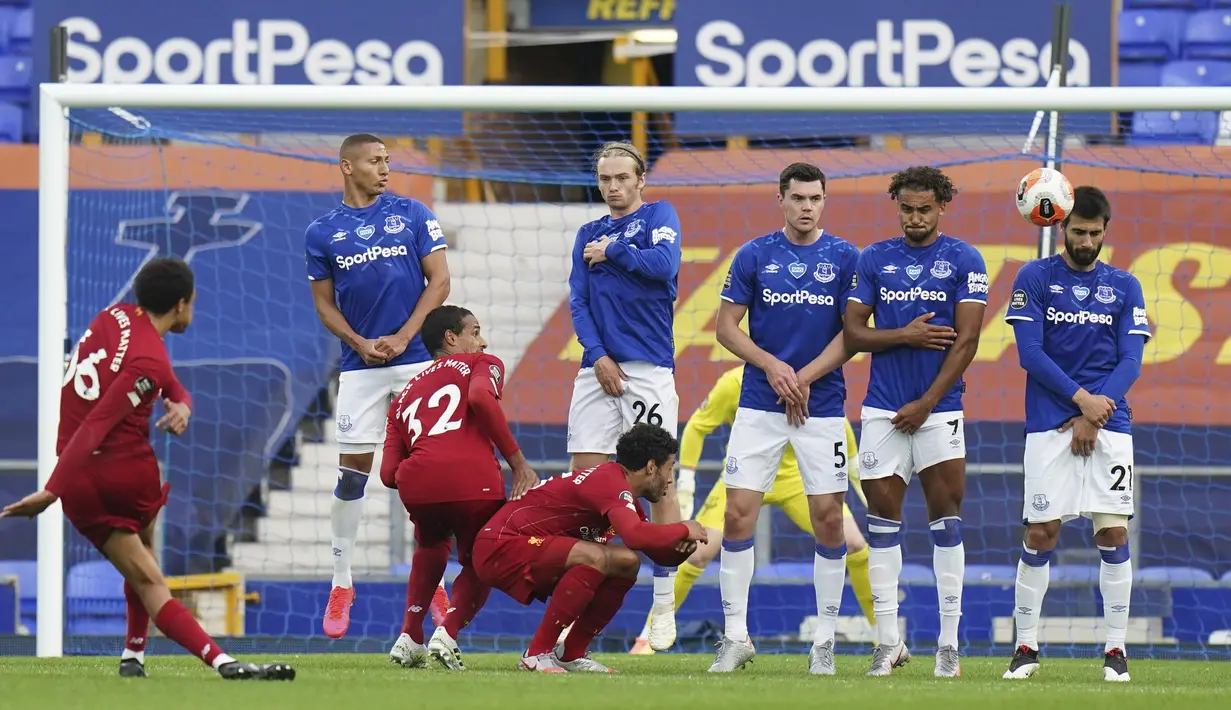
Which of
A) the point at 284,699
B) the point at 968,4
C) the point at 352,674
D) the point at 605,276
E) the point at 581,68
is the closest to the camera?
the point at 284,699

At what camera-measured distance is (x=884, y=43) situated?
12797 millimetres

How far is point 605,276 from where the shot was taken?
7250mm

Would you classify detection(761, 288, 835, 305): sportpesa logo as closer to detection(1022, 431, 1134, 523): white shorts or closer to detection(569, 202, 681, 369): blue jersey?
detection(569, 202, 681, 369): blue jersey

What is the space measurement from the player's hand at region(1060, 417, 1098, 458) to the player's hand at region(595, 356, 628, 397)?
6.04ft

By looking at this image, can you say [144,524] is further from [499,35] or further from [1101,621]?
[499,35]

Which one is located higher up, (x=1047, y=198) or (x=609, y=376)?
(x=1047, y=198)

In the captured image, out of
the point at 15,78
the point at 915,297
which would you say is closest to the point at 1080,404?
the point at 915,297

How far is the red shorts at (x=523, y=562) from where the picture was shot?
6457 millimetres

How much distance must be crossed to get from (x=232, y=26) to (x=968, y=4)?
5.72m

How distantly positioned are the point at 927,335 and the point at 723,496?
2558 mm

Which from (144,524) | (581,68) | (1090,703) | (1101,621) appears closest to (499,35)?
(581,68)

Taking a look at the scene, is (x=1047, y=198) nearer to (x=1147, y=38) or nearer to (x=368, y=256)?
(x=368, y=256)

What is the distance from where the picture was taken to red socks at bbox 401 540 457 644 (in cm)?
684

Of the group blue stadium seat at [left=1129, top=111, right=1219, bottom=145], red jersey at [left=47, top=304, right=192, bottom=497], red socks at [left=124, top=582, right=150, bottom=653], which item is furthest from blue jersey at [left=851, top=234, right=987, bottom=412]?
blue stadium seat at [left=1129, top=111, right=1219, bottom=145]
